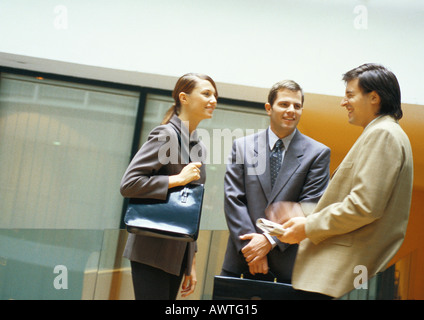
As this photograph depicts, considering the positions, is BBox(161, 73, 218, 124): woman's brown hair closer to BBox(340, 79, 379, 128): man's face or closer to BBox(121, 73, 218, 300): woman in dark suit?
BBox(121, 73, 218, 300): woman in dark suit

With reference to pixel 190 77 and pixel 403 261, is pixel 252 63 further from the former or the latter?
pixel 403 261

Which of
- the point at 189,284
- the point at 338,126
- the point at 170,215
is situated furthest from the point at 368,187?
the point at 338,126

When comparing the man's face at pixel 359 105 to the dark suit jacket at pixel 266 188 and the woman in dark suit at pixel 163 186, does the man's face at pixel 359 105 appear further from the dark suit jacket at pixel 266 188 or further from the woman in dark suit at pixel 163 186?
the woman in dark suit at pixel 163 186

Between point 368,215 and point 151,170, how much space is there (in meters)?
1.03

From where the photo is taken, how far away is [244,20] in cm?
486

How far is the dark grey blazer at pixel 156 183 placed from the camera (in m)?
2.22

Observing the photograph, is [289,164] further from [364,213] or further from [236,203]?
[364,213]

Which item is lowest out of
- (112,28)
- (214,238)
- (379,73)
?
(214,238)

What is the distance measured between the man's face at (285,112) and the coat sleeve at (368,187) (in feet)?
2.34

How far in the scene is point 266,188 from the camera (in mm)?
2428

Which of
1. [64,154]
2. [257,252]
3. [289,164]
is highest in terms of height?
[64,154]

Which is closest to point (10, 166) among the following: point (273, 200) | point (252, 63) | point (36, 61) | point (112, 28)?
point (36, 61)

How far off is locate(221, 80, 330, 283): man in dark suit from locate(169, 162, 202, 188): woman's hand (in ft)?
0.95
